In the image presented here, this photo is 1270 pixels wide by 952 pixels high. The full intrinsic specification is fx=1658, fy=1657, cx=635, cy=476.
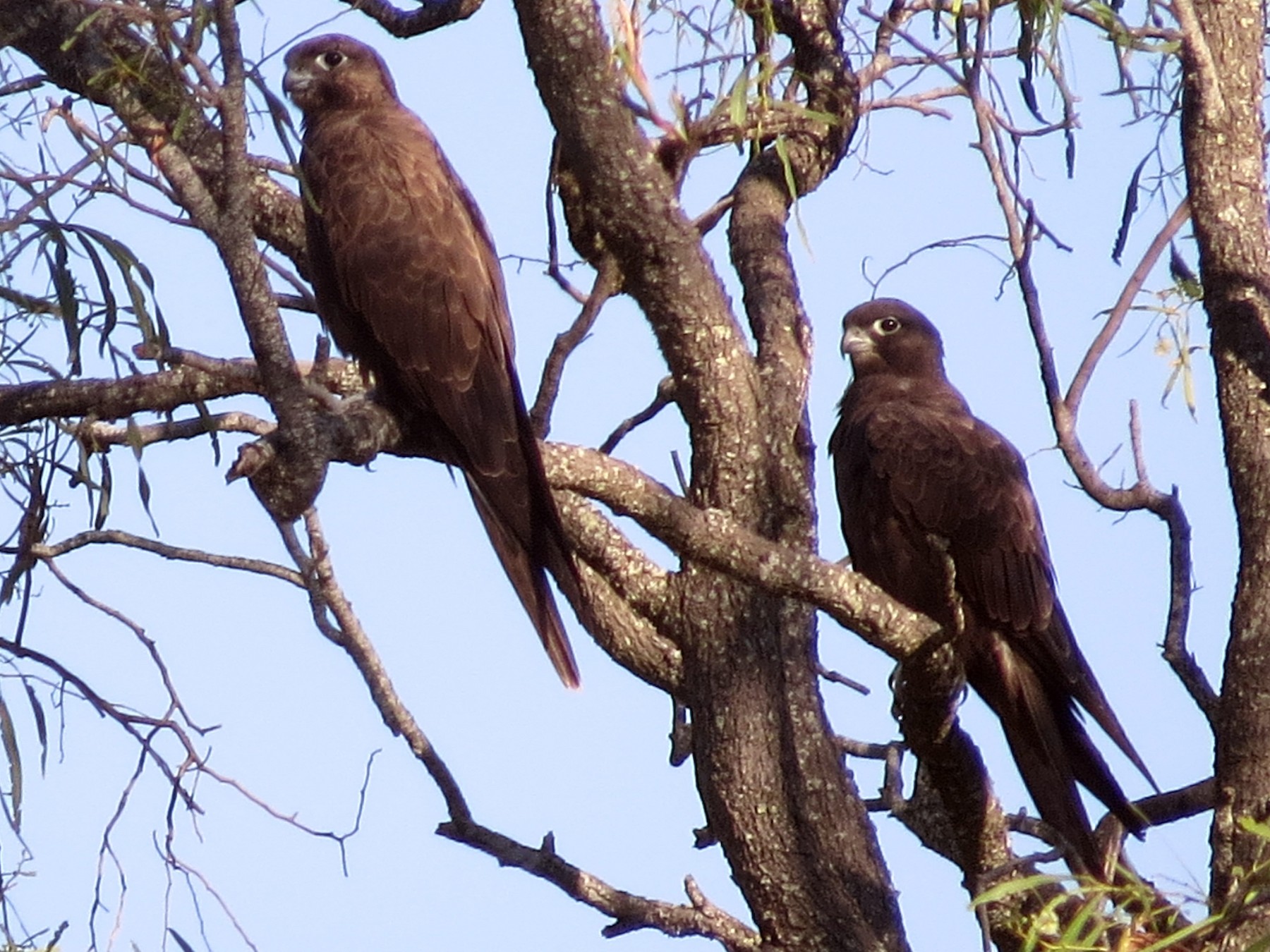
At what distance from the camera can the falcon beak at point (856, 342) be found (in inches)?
191

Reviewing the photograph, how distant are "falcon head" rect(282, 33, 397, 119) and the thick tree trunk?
6.66 feet

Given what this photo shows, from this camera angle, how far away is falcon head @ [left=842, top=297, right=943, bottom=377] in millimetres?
4824

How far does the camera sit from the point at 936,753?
9.50ft

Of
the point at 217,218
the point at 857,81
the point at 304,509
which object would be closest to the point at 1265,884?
the point at 304,509

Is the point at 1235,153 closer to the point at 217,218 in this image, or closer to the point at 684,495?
the point at 684,495

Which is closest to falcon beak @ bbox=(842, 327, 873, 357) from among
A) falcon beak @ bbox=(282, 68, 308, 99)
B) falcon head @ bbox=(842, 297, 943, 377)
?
falcon head @ bbox=(842, 297, 943, 377)

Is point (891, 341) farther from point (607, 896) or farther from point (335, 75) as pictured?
point (607, 896)

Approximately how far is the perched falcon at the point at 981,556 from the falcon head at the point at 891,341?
409 mm

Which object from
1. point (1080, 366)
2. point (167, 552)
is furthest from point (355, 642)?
point (1080, 366)

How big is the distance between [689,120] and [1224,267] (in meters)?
1.09

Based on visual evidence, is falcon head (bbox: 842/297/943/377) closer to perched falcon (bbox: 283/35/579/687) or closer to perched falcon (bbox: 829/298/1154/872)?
perched falcon (bbox: 829/298/1154/872)

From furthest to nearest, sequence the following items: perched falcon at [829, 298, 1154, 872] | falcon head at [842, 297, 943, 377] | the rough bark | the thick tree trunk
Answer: falcon head at [842, 297, 943, 377] < perched falcon at [829, 298, 1154, 872] < the rough bark < the thick tree trunk

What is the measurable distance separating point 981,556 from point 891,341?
3.22 feet

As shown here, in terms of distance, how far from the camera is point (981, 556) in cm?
408
